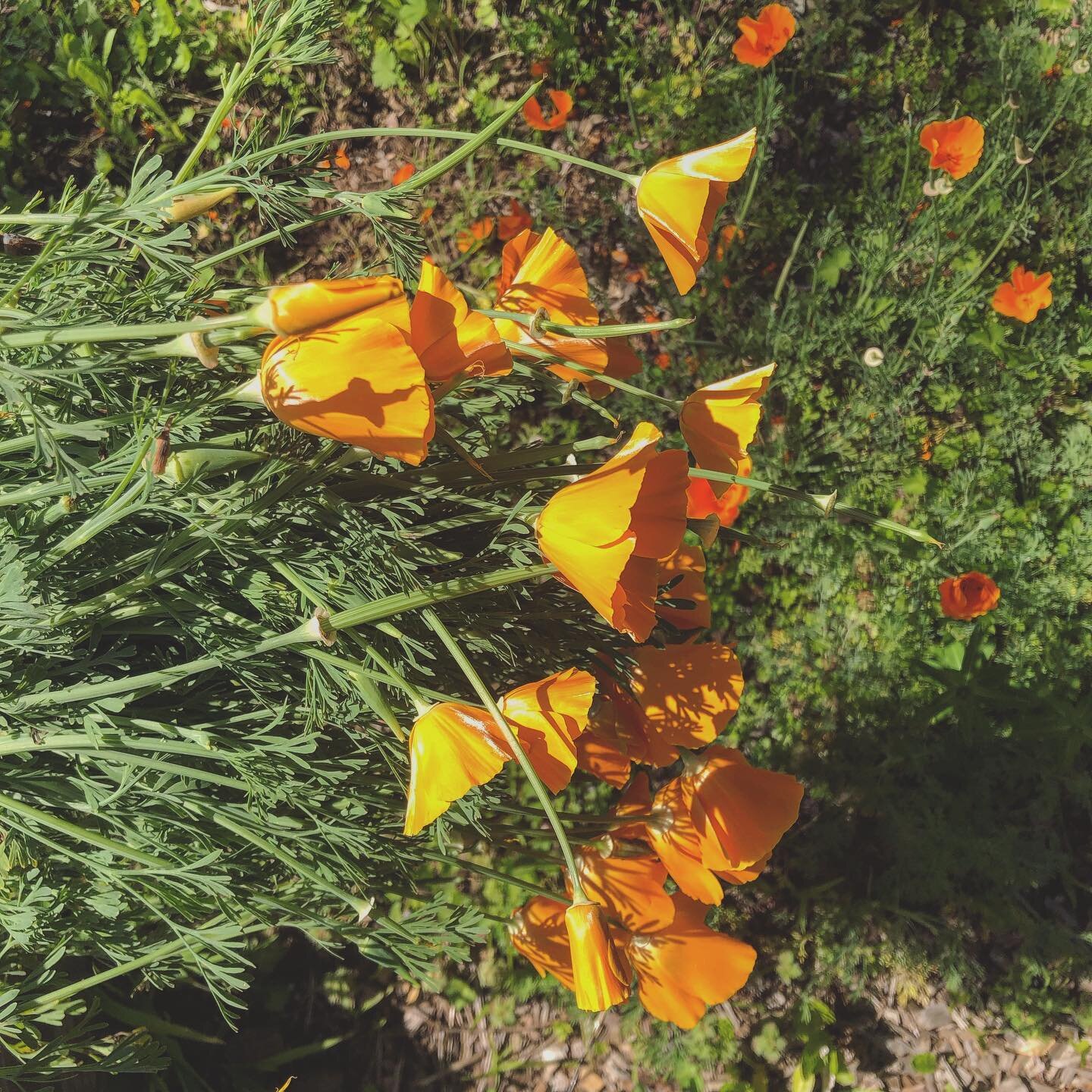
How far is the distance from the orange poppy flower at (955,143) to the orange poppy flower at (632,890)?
5.09 feet

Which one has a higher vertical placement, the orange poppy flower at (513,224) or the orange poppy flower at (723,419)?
the orange poppy flower at (723,419)

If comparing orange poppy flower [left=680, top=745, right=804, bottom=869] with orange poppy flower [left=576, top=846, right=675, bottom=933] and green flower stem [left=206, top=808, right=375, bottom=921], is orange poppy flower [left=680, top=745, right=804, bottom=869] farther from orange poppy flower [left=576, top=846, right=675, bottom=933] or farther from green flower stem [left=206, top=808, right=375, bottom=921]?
green flower stem [left=206, top=808, right=375, bottom=921]

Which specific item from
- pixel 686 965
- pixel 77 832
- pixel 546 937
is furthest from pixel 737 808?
pixel 77 832

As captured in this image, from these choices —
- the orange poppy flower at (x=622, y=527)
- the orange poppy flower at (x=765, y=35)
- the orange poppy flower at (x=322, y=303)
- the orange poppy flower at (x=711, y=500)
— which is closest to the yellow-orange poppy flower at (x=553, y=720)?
the orange poppy flower at (x=622, y=527)

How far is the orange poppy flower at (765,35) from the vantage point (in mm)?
1920

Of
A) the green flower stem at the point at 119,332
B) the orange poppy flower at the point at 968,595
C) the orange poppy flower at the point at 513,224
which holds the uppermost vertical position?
the green flower stem at the point at 119,332

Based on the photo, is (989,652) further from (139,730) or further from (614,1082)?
(139,730)

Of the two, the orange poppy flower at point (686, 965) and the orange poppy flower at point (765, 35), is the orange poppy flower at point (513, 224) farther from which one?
the orange poppy flower at point (686, 965)

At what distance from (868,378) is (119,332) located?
6.13 feet

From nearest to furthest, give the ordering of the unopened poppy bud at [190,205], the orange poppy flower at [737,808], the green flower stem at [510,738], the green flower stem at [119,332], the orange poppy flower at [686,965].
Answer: the green flower stem at [119,332] < the green flower stem at [510,738] < the unopened poppy bud at [190,205] < the orange poppy flower at [737,808] < the orange poppy flower at [686,965]

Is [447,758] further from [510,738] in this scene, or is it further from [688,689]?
[688,689]

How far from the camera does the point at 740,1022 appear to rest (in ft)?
6.59

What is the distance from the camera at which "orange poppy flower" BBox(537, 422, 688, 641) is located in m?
0.81

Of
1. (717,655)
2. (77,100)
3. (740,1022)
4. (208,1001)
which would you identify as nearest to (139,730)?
(717,655)
